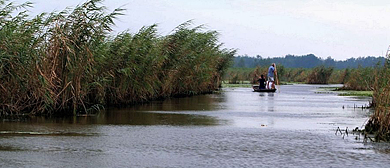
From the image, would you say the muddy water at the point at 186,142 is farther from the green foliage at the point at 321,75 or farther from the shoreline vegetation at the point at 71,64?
the green foliage at the point at 321,75

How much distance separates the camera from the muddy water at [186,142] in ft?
30.7

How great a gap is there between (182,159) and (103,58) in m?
9.83

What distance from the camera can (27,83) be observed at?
50.0 feet

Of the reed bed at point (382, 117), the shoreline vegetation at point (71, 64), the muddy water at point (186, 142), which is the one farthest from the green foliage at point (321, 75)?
the reed bed at point (382, 117)

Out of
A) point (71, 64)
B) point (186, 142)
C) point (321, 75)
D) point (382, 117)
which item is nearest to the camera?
point (186, 142)

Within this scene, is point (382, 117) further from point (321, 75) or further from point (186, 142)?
point (321, 75)

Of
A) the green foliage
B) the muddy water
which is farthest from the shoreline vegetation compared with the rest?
the green foliage

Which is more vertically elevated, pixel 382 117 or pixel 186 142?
pixel 382 117

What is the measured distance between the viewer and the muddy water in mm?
9359

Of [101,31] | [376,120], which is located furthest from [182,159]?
[101,31]

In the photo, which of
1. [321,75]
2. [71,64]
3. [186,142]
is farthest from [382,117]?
[321,75]

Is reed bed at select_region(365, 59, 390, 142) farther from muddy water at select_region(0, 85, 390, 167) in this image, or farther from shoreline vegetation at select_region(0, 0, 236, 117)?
shoreline vegetation at select_region(0, 0, 236, 117)

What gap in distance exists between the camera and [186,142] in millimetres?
11484

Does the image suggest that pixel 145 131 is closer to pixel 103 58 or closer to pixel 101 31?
pixel 101 31
